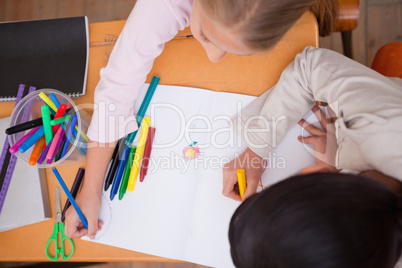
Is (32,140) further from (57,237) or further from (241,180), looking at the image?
(241,180)

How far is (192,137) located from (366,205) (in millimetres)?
327

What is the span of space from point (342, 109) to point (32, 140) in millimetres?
512

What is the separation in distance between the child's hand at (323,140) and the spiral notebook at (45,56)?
447 millimetres

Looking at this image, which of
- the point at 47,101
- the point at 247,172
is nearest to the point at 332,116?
the point at 247,172

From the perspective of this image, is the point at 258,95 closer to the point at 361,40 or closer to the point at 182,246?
the point at 182,246

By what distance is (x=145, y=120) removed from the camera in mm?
581

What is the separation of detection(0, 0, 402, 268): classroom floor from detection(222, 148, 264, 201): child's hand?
593 millimetres

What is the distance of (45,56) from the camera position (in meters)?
0.62

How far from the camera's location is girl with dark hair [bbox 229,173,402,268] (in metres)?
0.31

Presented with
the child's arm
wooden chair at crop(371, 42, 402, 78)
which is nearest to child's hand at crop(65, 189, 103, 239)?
the child's arm

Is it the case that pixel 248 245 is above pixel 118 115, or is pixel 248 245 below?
below

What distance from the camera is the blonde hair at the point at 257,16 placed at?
15.0 inches

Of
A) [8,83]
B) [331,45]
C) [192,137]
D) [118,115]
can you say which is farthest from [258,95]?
[331,45]

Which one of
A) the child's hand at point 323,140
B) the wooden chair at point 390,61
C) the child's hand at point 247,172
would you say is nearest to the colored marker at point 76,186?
the child's hand at point 247,172
